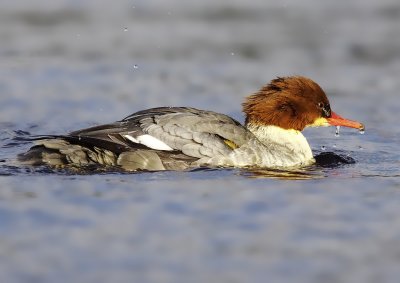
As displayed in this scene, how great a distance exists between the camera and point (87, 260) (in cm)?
734

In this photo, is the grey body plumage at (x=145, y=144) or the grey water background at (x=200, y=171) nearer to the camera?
the grey water background at (x=200, y=171)

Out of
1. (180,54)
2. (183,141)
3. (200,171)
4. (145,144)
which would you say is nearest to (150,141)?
(145,144)

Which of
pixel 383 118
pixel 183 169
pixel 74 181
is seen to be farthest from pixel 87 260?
pixel 383 118

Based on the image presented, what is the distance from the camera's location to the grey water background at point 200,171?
293 inches

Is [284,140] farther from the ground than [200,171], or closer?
farther from the ground

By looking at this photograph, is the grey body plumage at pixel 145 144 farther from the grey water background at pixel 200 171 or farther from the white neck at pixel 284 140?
the white neck at pixel 284 140

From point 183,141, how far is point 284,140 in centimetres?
137

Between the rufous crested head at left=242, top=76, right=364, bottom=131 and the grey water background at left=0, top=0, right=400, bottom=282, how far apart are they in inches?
29.1

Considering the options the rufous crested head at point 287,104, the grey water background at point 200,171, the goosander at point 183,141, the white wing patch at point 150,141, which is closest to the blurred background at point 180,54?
the grey water background at point 200,171

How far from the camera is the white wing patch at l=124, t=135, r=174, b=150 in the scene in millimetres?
10023

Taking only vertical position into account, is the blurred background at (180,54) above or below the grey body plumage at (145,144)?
above

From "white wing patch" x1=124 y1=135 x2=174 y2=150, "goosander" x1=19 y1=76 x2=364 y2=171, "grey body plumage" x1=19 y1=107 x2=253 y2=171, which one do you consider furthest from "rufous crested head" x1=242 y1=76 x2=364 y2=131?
"white wing patch" x1=124 y1=135 x2=174 y2=150

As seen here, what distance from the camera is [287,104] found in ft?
35.5

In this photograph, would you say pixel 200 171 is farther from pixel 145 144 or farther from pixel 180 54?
pixel 180 54
